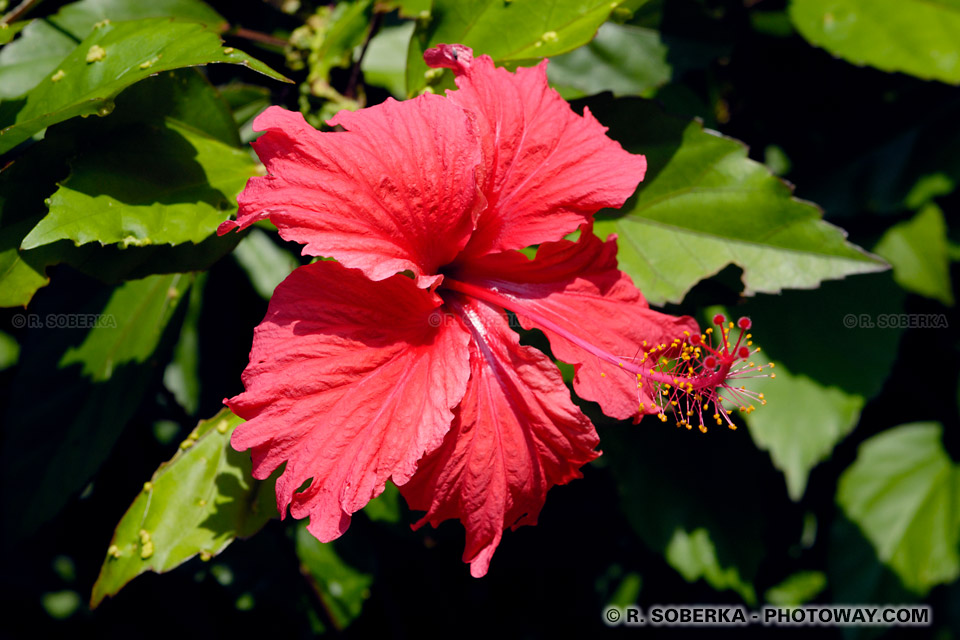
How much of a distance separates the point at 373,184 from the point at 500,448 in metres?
0.44

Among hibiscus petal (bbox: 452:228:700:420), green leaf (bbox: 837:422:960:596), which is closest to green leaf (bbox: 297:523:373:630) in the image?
hibiscus petal (bbox: 452:228:700:420)

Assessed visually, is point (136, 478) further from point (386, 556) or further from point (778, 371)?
point (778, 371)

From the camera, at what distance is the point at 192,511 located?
119cm

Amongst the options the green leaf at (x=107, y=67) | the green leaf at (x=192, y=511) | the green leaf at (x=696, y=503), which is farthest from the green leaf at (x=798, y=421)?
the green leaf at (x=107, y=67)

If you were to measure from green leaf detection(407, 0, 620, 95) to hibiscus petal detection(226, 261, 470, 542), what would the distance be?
0.58 m

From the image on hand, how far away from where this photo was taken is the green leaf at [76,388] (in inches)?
53.8

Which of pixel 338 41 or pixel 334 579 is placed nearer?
pixel 338 41

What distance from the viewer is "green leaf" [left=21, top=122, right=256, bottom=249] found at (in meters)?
1.00

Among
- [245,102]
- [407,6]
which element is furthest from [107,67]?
[407,6]

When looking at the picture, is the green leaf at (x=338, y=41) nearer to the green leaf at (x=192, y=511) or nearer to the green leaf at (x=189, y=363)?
the green leaf at (x=189, y=363)

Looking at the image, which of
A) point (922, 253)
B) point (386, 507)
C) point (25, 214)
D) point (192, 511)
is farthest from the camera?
point (922, 253)

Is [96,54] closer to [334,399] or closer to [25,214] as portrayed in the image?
[25,214]

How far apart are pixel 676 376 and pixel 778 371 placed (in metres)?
0.83

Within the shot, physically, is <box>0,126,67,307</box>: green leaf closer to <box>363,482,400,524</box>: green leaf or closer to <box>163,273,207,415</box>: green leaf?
<box>163,273,207,415</box>: green leaf
